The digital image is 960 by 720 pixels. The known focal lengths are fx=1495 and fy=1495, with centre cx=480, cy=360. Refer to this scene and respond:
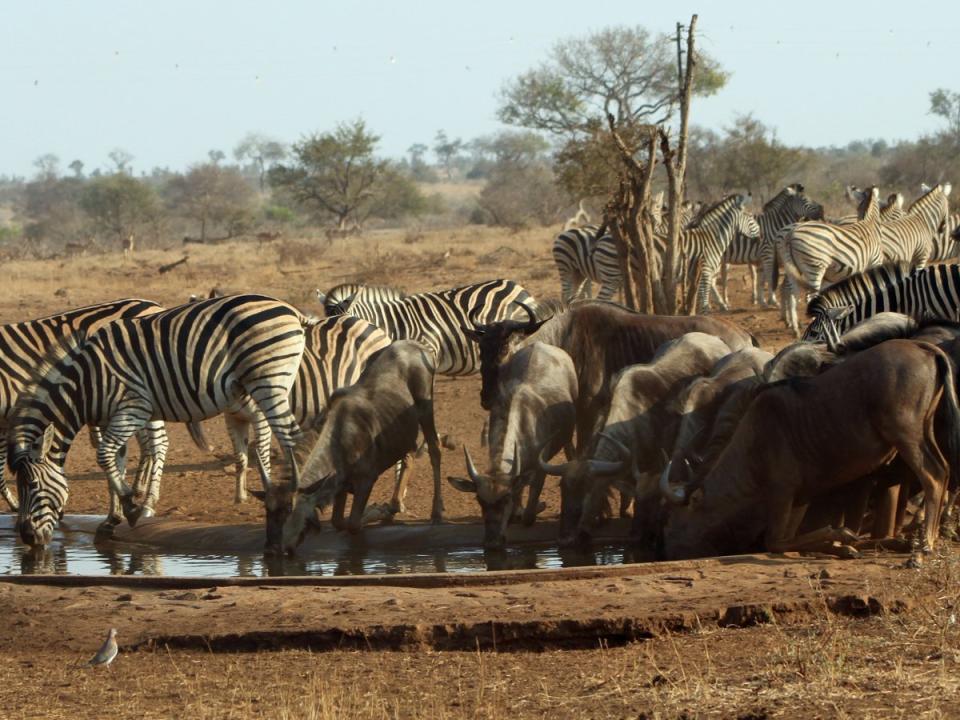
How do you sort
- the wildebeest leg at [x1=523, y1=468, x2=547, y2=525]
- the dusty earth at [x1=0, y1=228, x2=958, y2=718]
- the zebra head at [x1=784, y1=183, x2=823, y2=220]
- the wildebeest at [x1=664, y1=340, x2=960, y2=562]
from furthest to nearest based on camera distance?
the zebra head at [x1=784, y1=183, x2=823, y2=220], the wildebeest leg at [x1=523, y1=468, x2=547, y2=525], the wildebeest at [x1=664, y1=340, x2=960, y2=562], the dusty earth at [x1=0, y1=228, x2=958, y2=718]

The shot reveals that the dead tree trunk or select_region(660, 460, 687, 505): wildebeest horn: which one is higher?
the dead tree trunk

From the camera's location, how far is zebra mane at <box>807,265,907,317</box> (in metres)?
12.0

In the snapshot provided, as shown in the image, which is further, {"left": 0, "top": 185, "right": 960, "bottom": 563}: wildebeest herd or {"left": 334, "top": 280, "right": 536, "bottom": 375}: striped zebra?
{"left": 334, "top": 280, "right": 536, "bottom": 375}: striped zebra

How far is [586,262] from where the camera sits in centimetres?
2006

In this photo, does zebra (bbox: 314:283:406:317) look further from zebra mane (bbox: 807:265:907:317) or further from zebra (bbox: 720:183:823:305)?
zebra (bbox: 720:183:823:305)

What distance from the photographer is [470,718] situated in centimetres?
538

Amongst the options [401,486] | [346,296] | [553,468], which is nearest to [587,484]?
[553,468]

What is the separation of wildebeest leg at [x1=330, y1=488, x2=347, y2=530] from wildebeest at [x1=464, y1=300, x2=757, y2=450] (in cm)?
147

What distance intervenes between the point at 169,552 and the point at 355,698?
4387 mm

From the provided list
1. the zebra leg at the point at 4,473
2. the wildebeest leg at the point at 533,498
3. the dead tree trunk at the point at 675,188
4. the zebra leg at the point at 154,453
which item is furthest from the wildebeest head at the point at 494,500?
the dead tree trunk at the point at 675,188

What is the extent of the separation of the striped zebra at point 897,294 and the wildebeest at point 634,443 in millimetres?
2604

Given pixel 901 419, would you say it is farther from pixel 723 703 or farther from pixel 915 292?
pixel 915 292

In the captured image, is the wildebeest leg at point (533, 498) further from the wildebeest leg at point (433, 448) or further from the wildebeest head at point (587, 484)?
the wildebeest leg at point (433, 448)

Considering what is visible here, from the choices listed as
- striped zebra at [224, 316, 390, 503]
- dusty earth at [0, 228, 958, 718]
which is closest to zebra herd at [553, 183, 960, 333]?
striped zebra at [224, 316, 390, 503]
